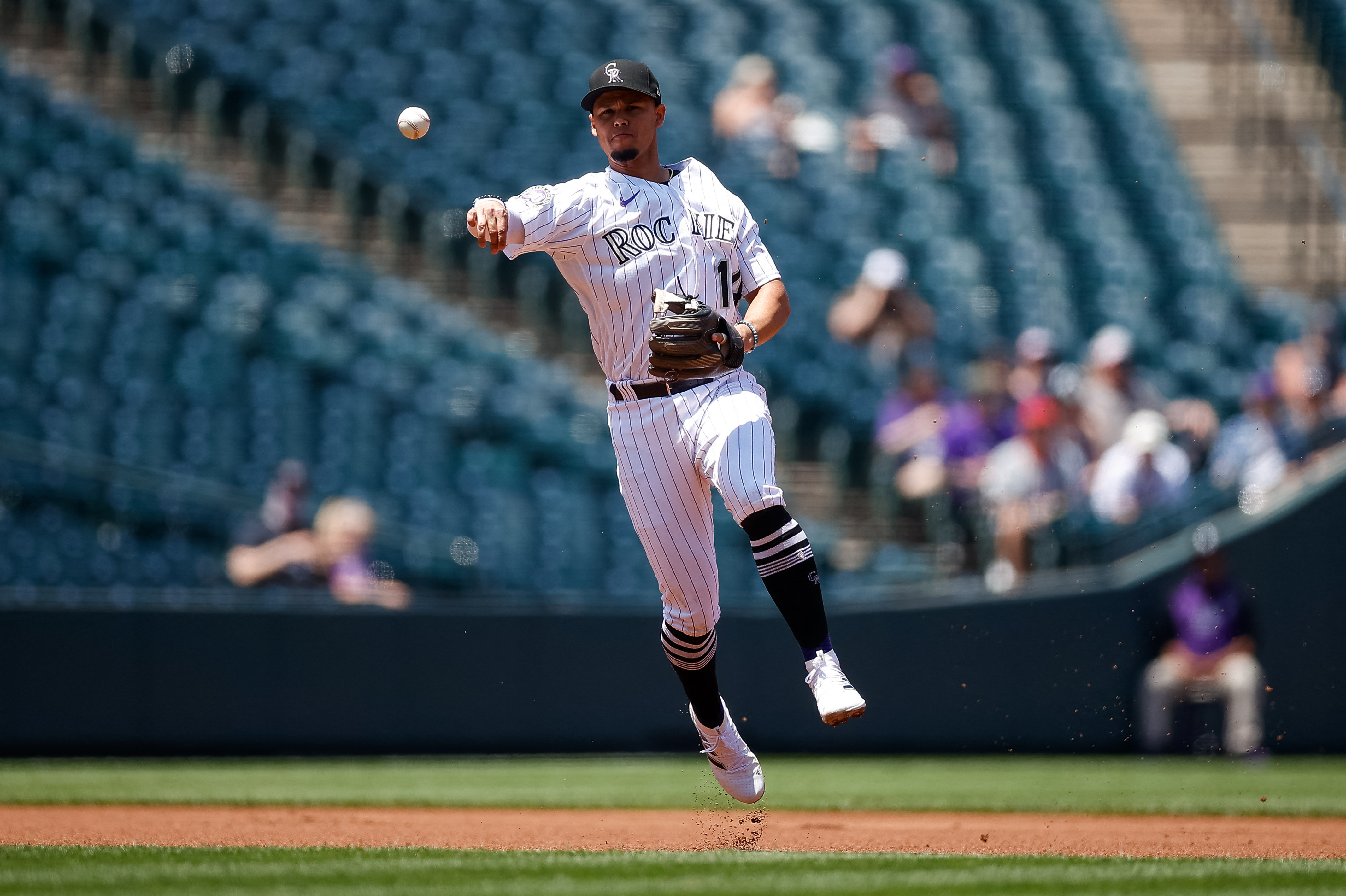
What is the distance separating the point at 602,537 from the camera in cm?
A: 811

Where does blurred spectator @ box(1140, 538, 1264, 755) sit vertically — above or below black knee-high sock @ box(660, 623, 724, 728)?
below

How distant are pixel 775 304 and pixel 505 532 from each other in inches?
163

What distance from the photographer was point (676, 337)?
371cm

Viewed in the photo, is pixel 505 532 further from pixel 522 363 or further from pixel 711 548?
pixel 711 548

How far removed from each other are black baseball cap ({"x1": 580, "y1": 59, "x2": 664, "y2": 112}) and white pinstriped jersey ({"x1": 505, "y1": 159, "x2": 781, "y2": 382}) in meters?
0.23

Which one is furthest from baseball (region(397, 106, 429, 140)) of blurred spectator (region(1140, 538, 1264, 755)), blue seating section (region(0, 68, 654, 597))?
blurred spectator (region(1140, 538, 1264, 755))

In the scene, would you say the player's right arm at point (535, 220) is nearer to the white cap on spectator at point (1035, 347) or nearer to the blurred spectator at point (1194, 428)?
the white cap on spectator at point (1035, 347)

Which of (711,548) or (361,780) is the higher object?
(711,548)

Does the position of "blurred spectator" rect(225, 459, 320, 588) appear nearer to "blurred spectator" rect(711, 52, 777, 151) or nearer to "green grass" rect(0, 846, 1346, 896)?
"green grass" rect(0, 846, 1346, 896)

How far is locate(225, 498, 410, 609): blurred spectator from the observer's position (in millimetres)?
7703

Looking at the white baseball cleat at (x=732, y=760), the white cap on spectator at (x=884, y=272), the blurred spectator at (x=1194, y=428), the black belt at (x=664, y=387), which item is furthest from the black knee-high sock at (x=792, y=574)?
the white cap on spectator at (x=884, y=272)

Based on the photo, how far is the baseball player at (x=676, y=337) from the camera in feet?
12.5

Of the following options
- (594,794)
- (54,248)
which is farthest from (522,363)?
(594,794)

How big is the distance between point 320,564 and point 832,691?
466cm
